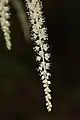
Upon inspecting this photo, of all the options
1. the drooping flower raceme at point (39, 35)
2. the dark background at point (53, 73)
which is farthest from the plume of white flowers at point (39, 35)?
the dark background at point (53, 73)

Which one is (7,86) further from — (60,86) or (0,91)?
(60,86)

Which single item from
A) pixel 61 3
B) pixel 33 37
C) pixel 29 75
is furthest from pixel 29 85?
pixel 33 37

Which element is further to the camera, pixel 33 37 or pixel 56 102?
pixel 56 102

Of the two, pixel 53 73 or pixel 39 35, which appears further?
pixel 53 73

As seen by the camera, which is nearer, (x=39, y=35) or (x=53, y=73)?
(x=39, y=35)

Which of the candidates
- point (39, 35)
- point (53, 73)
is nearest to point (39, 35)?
point (39, 35)

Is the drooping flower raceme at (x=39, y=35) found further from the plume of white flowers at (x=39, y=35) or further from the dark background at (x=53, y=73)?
the dark background at (x=53, y=73)

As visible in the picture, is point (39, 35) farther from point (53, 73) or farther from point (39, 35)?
point (53, 73)

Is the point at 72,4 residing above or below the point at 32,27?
above
